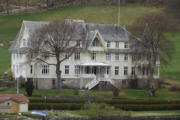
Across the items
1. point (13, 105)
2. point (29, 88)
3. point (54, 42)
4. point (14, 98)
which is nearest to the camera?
point (13, 105)

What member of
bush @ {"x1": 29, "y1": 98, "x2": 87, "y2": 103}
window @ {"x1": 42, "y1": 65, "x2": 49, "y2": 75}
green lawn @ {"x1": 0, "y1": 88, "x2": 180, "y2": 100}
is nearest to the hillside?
window @ {"x1": 42, "y1": 65, "x2": 49, "y2": 75}

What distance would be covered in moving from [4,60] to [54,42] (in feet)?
109

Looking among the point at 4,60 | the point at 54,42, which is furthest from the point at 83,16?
the point at 54,42

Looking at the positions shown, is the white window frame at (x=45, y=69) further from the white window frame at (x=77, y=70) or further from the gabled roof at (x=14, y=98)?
the gabled roof at (x=14, y=98)

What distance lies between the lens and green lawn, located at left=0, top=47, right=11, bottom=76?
119 m

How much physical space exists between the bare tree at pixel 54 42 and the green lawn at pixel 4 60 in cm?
1791

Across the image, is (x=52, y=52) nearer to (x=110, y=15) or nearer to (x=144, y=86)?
(x=144, y=86)

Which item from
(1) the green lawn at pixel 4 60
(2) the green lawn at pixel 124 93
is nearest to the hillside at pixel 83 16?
(1) the green lawn at pixel 4 60

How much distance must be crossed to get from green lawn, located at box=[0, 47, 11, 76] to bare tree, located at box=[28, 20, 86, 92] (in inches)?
705

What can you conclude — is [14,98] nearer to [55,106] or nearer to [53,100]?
[55,106]

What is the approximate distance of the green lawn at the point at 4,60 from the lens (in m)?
119

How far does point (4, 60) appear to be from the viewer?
4983 inches

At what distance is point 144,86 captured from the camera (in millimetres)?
106625

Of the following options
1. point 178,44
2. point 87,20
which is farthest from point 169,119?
point 87,20
